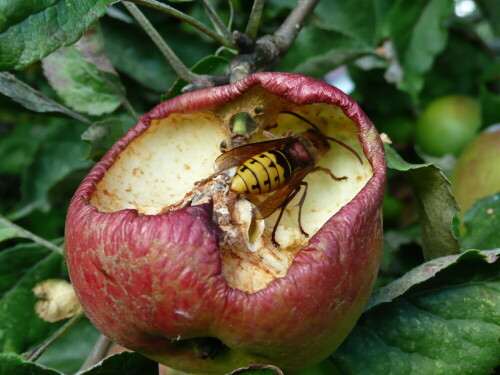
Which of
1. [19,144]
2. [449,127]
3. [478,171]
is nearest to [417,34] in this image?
[449,127]

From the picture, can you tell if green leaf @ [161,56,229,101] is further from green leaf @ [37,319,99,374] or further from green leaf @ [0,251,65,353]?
green leaf @ [37,319,99,374]

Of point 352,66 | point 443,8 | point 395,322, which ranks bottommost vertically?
point 395,322

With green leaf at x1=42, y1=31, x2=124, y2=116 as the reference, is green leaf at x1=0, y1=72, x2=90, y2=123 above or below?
below

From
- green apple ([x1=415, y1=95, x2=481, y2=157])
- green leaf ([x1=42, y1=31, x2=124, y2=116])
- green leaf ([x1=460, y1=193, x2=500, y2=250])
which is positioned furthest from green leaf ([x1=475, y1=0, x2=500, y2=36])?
green leaf ([x1=42, y1=31, x2=124, y2=116])

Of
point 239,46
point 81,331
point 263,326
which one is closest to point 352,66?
point 239,46

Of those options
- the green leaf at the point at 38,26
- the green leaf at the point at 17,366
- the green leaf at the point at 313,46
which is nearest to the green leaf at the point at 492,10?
the green leaf at the point at 313,46

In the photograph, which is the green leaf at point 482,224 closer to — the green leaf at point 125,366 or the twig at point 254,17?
the twig at point 254,17

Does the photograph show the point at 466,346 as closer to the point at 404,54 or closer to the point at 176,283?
Result: the point at 176,283
